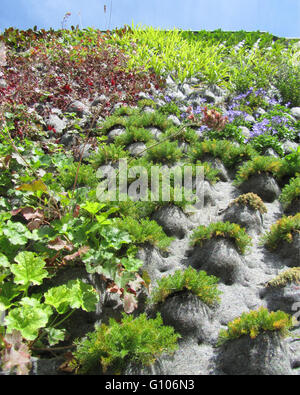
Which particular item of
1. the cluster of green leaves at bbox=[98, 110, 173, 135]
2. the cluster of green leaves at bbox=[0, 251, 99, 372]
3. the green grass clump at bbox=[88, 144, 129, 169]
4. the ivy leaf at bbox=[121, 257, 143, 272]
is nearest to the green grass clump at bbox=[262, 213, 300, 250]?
the ivy leaf at bbox=[121, 257, 143, 272]

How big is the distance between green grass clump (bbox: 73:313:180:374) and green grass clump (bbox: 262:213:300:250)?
1.64 m

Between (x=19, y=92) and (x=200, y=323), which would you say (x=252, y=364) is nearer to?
(x=200, y=323)

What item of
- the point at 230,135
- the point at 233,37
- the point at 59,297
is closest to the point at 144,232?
the point at 59,297

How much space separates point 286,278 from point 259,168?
1.72m

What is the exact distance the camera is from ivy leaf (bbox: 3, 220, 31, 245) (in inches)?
109

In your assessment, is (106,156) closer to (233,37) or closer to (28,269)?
(28,269)

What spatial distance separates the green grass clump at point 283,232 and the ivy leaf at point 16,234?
87.3 inches

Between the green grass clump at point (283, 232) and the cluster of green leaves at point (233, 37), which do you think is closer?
the green grass clump at point (283, 232)

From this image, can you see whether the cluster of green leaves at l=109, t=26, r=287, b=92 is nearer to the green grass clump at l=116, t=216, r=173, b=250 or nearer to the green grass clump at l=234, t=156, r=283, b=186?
the green grass clump at l=234, t=156, r=283, b=186

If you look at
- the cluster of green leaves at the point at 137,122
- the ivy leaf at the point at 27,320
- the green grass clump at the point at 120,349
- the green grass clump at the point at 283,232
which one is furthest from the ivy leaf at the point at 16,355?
the cluster of green leaves at the point at 137,122

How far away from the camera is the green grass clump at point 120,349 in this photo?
2.31 meters

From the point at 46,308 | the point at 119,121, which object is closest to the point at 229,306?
the point at 46,308

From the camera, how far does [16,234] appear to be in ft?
9.22

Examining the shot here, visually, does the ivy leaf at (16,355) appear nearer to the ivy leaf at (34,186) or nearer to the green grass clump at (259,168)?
the ivy leaf at (34,186)
